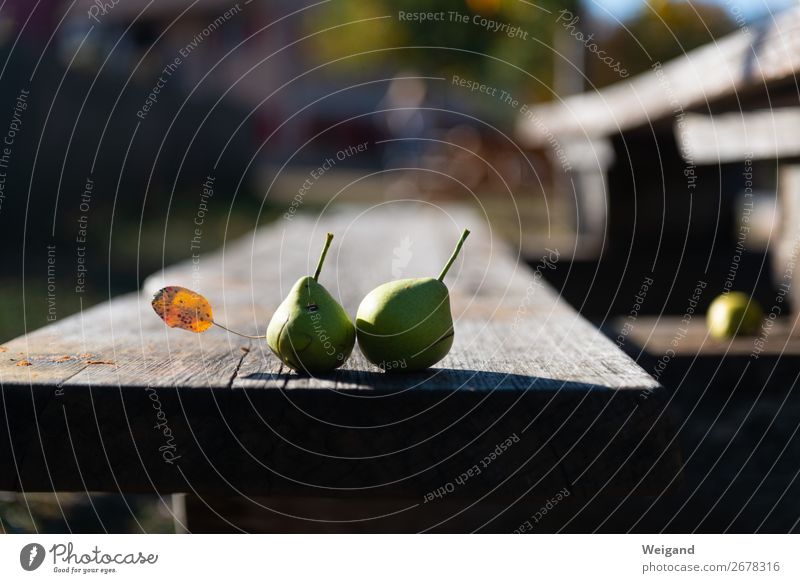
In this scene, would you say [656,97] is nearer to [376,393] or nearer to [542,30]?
[376,393]

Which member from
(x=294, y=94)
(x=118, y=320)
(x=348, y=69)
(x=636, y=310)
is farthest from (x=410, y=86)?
(x=118, y=320)

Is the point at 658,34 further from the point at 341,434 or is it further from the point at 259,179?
the point at 341,434

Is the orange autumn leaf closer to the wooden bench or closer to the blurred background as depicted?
the wooden bench

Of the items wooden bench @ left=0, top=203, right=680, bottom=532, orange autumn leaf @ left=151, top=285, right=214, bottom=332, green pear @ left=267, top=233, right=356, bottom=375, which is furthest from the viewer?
orange autumn leaf @ left=151, top=285, right=214, bottom=332

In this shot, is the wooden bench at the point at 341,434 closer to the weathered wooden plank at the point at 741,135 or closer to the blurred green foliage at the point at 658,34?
the weathered wooden plank at the point at 741,135

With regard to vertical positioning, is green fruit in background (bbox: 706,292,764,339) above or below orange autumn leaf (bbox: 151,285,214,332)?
below

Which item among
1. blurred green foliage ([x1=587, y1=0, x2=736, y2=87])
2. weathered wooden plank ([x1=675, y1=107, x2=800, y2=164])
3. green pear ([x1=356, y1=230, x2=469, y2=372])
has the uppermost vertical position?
blurred green foliage ([x1=587, y1=0, x2=736, y2=87])

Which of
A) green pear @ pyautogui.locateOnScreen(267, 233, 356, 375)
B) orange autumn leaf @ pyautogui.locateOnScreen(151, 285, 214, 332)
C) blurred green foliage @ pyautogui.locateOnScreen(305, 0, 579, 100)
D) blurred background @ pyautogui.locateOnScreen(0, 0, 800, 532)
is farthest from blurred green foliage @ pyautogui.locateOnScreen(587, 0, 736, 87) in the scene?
green pear @ pyautogui.locateOnScreen(267, 233, 356, 375)
